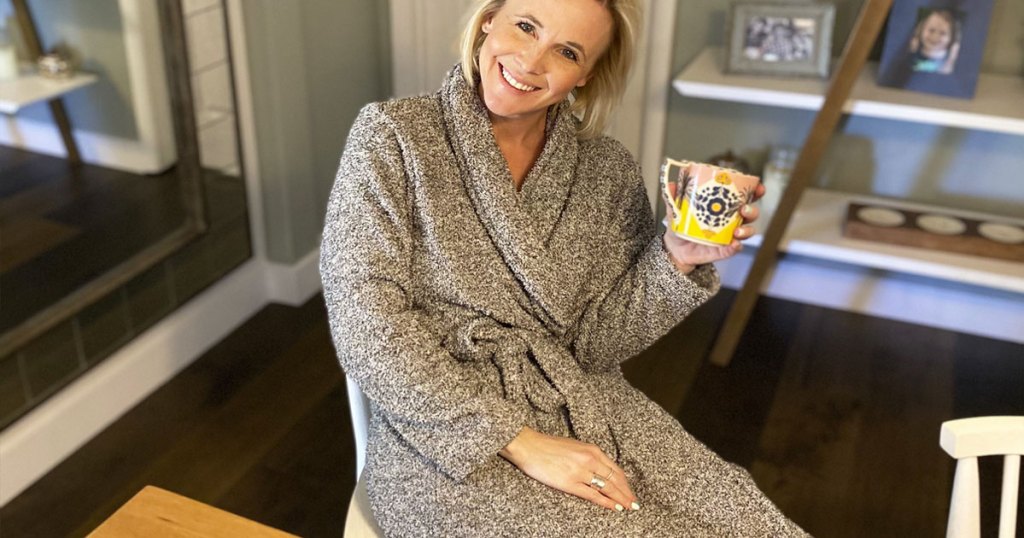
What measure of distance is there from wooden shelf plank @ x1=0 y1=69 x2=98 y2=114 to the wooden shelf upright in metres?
1.61

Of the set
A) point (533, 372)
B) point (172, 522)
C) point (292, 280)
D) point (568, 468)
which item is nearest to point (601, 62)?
point (533, 372)

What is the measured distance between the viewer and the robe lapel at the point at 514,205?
134cm

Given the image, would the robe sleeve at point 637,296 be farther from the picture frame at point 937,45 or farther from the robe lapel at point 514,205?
the picture frame at point 937,45

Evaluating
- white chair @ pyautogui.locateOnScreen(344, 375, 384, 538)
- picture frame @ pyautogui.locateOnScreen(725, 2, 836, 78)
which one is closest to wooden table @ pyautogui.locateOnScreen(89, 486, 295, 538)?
white chair @ pyautogui.locateOnScreen(344, 375, 384, 538)

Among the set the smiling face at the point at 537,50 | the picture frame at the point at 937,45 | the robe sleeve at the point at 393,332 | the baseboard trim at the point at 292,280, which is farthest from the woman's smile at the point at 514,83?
the baseboard trim at the point at 292,280

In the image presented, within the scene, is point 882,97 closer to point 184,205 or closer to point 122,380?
point 184,205

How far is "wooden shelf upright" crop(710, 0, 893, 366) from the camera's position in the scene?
201cm

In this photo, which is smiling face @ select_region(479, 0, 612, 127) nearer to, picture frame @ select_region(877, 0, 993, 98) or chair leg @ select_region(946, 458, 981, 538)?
chair leg @ select_region(946, 458, 981, 538)

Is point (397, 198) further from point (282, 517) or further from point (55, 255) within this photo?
point (55, 255)

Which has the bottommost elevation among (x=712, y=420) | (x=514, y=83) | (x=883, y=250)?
(x=712, y=420)

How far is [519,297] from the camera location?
137 cm

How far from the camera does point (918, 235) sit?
2.32 m

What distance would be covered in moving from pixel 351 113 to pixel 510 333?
149 centimetres

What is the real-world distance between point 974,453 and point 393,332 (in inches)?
26.5
